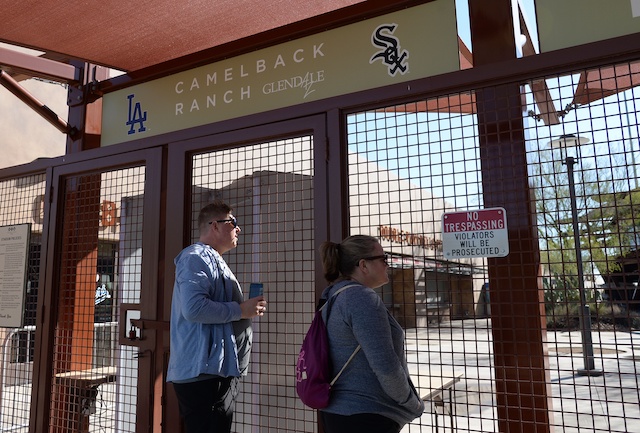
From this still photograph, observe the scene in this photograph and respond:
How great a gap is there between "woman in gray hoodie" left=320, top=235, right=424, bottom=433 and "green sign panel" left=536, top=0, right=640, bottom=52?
1.61 m

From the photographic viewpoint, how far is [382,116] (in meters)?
2.88

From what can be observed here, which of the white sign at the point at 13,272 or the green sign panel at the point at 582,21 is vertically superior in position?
the green sign panel at the point at 582,21

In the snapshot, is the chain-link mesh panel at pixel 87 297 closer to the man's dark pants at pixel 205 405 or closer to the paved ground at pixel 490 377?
the man's dark pants at pixel 205 405

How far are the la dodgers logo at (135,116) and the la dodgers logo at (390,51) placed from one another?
6.41 ft

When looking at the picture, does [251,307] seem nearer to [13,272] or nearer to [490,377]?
[490,377]

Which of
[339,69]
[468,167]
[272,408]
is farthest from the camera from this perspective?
[272,408]

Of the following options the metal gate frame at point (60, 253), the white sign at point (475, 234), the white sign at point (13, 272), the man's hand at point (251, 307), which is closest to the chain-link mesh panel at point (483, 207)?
the white sign at point (475, 234)

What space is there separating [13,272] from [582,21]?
4445mm

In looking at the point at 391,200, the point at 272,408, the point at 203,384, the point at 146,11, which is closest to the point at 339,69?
the point at 391,200

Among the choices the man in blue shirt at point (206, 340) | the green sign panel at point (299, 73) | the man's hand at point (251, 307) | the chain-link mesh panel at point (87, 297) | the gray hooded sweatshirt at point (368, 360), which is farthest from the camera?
the chain-link mesh panel at point (87, 297)

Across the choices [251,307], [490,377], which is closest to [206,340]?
[251,307]

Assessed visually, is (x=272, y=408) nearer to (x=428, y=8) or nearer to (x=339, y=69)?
(x=339, y=69)

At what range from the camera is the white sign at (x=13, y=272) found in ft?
13.9

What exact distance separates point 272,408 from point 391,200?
174cm
